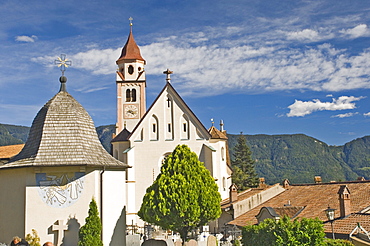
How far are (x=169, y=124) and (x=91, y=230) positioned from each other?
19.6 meters

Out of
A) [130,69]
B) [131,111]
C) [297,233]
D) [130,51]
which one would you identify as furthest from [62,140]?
[130,51]

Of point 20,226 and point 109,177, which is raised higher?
point 109,177

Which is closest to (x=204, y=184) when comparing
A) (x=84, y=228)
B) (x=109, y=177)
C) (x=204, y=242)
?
(x=204, y=242)

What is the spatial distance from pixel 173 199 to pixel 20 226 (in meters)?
8.22

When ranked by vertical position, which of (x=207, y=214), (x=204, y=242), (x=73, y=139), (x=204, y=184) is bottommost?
(x=204, y=242)

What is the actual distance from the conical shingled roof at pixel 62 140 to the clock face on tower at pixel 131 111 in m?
33.0

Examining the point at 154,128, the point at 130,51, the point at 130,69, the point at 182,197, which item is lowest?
the point at 182,197

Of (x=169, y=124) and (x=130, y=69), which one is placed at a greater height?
(x=130, y=69)

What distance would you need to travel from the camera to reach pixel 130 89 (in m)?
59.1

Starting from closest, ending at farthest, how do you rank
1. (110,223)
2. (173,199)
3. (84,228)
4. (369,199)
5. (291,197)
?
(84,228) → (110,223) → (173,199) → (369,199) → (291,197)

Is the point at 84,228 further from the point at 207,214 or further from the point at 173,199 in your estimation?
the point at 207,214

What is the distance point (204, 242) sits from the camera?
27.5m

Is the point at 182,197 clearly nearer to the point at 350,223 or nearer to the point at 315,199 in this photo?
the point at 350,223

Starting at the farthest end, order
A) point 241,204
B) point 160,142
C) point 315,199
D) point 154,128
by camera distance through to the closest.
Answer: point 154,128
point 160,142
point 241,204
point 315,199
